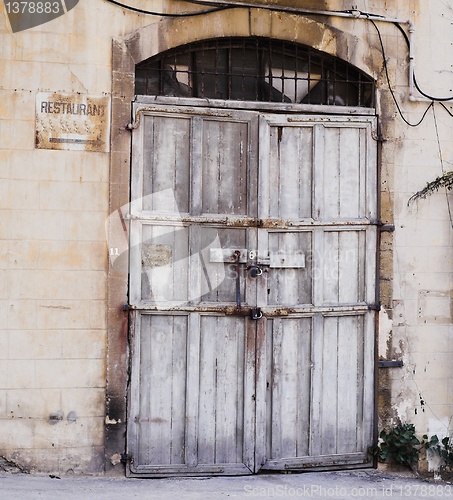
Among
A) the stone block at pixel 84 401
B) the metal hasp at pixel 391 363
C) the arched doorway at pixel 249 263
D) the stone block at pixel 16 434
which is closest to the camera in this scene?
the stone block at pixel 16 434

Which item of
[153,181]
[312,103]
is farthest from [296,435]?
[312,103]

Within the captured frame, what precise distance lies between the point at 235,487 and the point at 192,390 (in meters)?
0.88

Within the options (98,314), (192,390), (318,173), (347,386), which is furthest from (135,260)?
(347,386)

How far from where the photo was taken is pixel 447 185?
6.48 metres

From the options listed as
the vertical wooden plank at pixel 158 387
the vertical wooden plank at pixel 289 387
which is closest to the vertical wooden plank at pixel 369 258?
the vertical wooden plank at pixel 289 387

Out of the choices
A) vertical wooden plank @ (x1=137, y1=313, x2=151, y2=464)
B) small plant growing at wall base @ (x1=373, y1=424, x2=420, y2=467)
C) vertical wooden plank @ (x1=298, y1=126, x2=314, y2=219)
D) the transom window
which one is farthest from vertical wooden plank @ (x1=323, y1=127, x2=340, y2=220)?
small plant growing at wall base @ (x1=373, y1=424, x2=420, y2=467)

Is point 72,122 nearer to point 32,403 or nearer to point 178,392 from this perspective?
point 32,403

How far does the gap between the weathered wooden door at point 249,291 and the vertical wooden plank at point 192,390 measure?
12 mm

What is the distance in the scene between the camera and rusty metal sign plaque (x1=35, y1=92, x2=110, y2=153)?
5797 mm

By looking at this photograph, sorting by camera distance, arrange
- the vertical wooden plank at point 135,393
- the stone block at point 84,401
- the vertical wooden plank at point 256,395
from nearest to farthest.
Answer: the stone block at point 84,401 → the vertical wooden plank at point 135,393 → the vertical wooden plank at point 256,395

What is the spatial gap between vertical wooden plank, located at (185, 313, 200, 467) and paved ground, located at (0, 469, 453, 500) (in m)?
0.24

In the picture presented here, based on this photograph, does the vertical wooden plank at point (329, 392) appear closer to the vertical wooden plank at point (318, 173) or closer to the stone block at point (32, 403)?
the vertical wooden plank at point (318, 173)

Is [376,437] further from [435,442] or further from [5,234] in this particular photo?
[5,234]

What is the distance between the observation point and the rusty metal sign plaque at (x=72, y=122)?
5.80 metres
